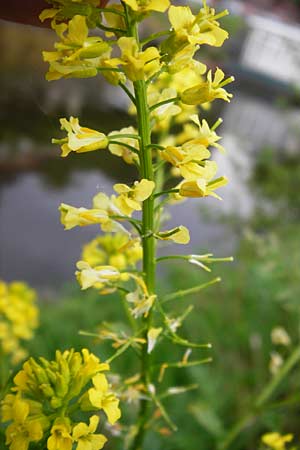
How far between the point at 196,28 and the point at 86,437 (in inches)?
11.9

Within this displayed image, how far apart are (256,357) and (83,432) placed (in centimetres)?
107

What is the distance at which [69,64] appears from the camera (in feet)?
1.30

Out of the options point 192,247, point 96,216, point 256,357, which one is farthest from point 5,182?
point 96,216

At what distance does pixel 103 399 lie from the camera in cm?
44

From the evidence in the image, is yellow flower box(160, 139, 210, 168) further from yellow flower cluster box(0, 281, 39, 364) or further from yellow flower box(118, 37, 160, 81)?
yellow flower cluster box(0, 281, 39, 364)

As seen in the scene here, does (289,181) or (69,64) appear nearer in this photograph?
(69,64)

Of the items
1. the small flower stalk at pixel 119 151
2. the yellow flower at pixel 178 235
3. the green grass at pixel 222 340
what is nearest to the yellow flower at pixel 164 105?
the small flower stalk at pixel 119 151

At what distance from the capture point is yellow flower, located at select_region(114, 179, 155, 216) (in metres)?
0.42

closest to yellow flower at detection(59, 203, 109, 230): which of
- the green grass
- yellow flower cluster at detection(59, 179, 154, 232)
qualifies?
yellow flower cluster at detection(59, 179, 154, 232)

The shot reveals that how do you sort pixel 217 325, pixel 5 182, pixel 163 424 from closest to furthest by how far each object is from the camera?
pixel 163 424 < pixel 217 325 < pixel 5 182

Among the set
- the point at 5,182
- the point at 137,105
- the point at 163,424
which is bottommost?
the point at 5,182

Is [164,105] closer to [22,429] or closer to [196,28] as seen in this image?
[196,28]

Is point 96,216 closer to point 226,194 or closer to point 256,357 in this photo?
point 256,357

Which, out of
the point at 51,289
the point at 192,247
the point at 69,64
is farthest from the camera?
the point at 192,247
